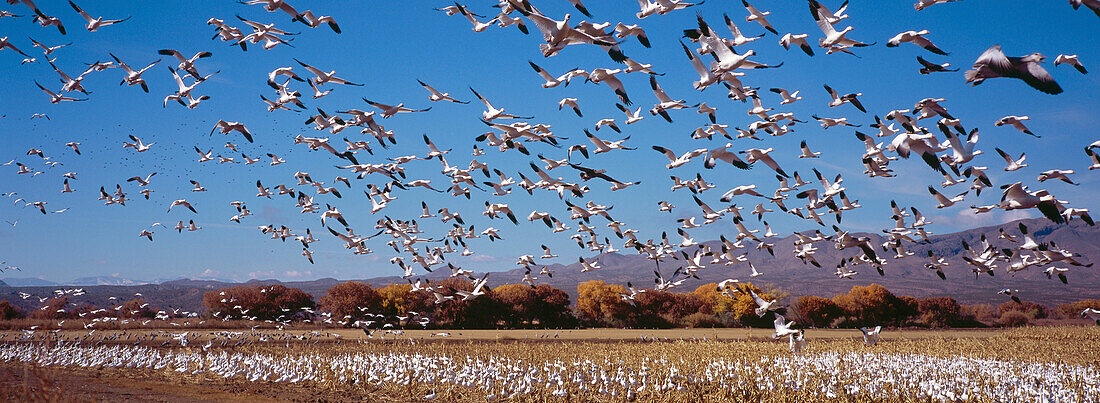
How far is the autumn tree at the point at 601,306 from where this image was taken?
7100 cm

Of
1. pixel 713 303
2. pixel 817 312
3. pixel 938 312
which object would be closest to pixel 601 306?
pixel 713 303

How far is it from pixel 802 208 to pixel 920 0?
12.3 m

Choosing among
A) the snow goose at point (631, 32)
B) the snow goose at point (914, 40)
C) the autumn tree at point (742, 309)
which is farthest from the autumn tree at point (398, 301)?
the snow goose at point (914, 40)

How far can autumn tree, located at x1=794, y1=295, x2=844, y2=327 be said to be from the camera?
245 ft

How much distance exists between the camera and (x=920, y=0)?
1515 centimetres

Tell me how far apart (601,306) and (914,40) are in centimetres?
5953

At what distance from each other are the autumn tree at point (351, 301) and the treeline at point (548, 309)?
0.10m

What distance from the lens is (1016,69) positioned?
8852 millimetres

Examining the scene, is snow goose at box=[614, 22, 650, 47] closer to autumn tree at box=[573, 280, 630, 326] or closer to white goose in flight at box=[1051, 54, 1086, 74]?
white goose in flight at box=[1051, 54, 1086, 74]

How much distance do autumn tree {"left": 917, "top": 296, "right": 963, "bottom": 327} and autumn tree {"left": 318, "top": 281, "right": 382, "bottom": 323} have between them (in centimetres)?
5737

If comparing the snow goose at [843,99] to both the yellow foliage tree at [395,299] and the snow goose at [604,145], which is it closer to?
the snow goose at [604,145]

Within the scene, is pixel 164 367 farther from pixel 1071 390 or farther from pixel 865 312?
pixel 865 312

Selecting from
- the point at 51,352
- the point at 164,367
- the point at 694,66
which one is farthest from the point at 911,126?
the point at 51,352

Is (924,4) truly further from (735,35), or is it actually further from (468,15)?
(468,15)
